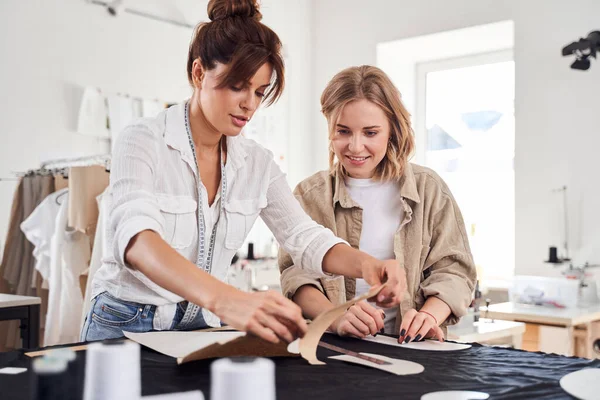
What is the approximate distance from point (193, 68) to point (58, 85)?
2618mm

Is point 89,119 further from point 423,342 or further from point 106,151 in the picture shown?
point 423,342

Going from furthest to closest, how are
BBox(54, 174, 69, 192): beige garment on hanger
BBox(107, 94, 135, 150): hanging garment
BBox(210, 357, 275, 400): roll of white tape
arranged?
BBox(107, 94, 135, 150): hanging garment
BBox(54, 174, 69, 192): beige garment on hanger
BBox(210, 357, 275, 400): roll of white tape

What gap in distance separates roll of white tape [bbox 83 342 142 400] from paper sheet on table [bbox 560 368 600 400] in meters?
0.64

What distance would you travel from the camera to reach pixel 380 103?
5.70 ft

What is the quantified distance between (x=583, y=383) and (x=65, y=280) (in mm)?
2504

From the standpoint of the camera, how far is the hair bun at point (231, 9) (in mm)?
1441

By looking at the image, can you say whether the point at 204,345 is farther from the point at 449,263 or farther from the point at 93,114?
the point at 93,114

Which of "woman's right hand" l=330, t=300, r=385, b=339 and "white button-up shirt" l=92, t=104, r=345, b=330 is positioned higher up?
"white button-up shirt" l=92, t=104, r=345, b=330

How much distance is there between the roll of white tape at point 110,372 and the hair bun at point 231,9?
87 cm

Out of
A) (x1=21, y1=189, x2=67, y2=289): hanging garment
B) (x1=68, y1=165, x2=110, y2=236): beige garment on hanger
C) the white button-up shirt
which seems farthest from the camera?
(x1=21, y1=189, x2=67, y2=289): hanging garment

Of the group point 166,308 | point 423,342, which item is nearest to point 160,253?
point 166,308

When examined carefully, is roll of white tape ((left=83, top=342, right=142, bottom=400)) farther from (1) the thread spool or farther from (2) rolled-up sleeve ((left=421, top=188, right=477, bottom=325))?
(2) rolled-up sleeve ((left=421, top=188, right=477, bottom=325))

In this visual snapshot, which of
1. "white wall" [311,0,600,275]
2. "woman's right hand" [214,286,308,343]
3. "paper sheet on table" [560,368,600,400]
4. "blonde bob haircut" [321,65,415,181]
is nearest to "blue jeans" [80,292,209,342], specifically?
"woman's right hand" [214,286,308,343]

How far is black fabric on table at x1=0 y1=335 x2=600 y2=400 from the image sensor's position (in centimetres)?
98
